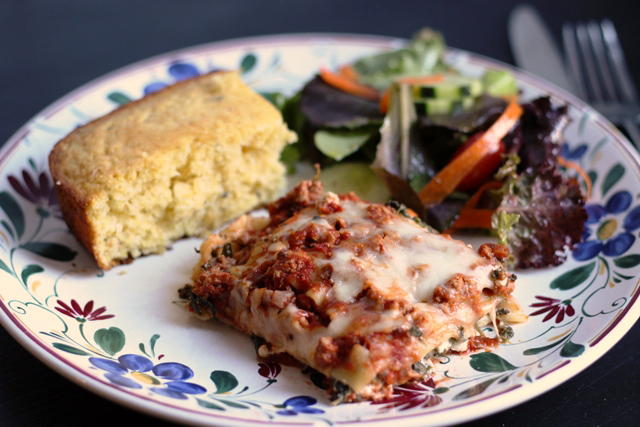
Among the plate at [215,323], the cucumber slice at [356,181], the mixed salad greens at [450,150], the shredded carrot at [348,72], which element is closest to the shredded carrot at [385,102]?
the mixed salad greens at [450,150]

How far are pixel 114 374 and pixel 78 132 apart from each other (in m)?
2.18

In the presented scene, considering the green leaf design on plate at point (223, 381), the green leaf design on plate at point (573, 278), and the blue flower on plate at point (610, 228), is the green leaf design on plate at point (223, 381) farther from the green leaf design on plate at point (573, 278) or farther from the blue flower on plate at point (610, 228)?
the blue flower on plate at point (610, 228)

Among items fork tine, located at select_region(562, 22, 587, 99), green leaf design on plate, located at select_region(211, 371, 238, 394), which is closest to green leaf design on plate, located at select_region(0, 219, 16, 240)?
green leaf design on plate, located at select_region(211, 371, 238, 394)

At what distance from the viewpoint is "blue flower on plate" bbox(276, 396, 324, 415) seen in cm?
314

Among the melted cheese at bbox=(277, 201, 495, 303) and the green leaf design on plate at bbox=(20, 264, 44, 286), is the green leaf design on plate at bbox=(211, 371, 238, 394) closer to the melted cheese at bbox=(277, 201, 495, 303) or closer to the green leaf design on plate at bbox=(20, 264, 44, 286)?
the melted cheese at bbox=(277, 201, 495, 303)

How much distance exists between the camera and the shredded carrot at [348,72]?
6.21m

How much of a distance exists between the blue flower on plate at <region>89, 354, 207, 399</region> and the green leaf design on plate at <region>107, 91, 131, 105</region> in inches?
117

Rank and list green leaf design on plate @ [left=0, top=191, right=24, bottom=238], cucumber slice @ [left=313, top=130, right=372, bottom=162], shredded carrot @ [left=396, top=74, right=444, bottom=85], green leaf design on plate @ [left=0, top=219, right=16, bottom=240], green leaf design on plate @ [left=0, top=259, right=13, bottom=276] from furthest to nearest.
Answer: shredded carrot @ [left=396, top=74, right=444, bottom=85], cucumber slice @ [left=313, top=130, right=372, bottom=162], green leaf design on plate @ [left=0, top=191, right=24, bottom=238], green leaf design on plate @ [left=0, top=219, right=16, bottom=240], green leaf design on plate @ [left=0, top=259, right=13, bottom=276]

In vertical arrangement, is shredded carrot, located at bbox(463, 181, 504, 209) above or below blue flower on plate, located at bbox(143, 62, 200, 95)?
below

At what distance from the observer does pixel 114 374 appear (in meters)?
3.31

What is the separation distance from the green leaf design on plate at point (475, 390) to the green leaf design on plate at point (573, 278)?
3.78 feet

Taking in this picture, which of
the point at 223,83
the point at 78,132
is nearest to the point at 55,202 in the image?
the point at 78,132

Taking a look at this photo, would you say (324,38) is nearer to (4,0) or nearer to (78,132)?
(78,132)

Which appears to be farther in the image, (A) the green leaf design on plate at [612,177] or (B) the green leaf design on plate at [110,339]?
(A) the green leaf design on plate at [612,177]
